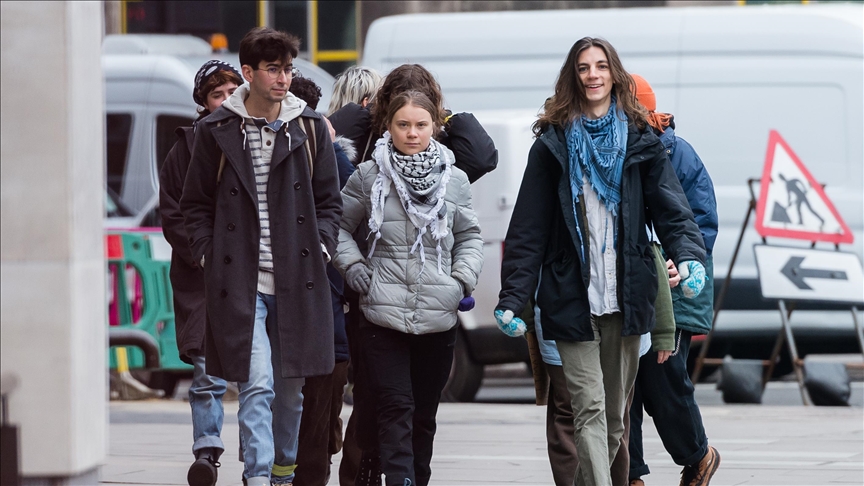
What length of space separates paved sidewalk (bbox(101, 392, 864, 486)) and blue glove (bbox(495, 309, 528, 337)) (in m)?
1.52

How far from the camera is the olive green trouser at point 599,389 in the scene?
190 inches

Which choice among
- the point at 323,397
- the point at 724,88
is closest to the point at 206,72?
the point at 323,397

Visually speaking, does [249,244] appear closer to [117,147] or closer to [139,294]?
[139,294]

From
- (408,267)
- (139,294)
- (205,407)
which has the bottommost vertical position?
(139,294)

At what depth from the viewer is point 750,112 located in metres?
10.6

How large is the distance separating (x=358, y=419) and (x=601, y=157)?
1.39 metres

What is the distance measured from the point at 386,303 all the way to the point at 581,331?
0.72m

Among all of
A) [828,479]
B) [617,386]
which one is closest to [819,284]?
[828,479]

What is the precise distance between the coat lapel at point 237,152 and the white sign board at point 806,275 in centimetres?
544

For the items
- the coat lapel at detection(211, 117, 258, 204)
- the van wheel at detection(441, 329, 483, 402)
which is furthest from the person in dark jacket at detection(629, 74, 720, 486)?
the van wheel at detection(441, 329, 483, 402)

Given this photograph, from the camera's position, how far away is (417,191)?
5.17 meters

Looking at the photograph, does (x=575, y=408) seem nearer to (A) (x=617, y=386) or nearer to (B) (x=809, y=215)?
(A) (x=617, y=386)

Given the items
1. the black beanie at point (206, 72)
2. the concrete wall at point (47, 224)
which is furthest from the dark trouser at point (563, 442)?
the black beanie at point (206, 72)

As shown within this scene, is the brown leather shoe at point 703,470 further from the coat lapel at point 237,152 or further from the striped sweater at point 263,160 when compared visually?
the coat lapel at point 237,152
